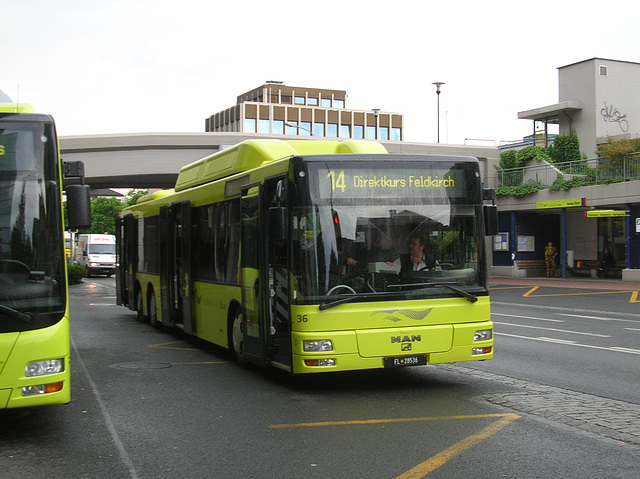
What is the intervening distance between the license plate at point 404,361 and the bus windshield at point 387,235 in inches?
27.0

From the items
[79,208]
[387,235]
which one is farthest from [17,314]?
[387,235]

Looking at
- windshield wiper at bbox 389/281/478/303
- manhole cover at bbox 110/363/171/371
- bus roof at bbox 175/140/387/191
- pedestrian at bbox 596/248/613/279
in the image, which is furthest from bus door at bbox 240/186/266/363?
pedestrian at bbox 596/248/613/279

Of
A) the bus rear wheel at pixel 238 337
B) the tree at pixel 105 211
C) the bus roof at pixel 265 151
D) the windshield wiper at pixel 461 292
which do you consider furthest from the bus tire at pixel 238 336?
the tree at pixel 105 211

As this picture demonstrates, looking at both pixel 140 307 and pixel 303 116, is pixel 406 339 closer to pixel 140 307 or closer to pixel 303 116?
pixel 140 307

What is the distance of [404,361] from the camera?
8625 mm

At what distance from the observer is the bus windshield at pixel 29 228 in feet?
21.6

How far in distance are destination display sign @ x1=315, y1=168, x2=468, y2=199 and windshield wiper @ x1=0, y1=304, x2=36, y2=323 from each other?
11.0 ft

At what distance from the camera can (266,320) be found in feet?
30.4

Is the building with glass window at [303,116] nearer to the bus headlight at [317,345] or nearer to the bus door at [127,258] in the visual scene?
the bus door at [127,258]

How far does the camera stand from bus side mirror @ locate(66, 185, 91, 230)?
6953 millimetres

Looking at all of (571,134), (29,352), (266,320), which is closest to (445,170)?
(266,320)

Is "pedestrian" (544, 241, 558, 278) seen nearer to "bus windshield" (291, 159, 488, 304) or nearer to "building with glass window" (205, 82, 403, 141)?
"bus windshield" (291, 159, 488, 304)

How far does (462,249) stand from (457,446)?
3131mm

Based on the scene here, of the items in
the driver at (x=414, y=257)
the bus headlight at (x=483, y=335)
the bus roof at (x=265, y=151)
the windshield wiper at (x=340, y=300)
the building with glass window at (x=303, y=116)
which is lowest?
the bus headlight at (x=483, y=335)
